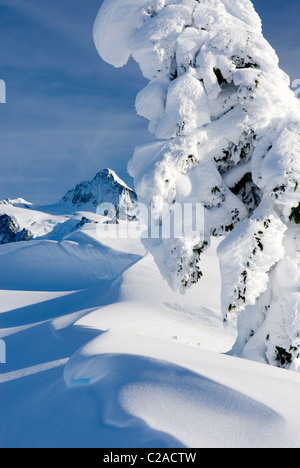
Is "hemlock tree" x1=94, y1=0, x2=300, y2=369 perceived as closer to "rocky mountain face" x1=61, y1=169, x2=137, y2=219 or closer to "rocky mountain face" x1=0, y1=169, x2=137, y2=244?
"rocky mountain face" x1=0, y1=169, x2=137, y2=244

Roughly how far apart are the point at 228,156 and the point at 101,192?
162319mm

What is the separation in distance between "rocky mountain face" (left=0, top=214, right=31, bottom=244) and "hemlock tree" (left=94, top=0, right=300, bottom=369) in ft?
317

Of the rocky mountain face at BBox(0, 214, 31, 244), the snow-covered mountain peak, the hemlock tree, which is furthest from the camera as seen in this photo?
the snow-covered mountain peak

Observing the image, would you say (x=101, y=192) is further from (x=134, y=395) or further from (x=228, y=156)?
(x=134, y=395)

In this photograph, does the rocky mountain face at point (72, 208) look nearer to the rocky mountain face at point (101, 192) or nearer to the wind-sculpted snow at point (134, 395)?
the rocky mountain face at point (101, 192)

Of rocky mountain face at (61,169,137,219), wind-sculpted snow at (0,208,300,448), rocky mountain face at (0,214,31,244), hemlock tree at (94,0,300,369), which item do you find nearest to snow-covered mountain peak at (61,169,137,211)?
rocky mountain face at (61,169,137,219)

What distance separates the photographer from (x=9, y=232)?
107 meters

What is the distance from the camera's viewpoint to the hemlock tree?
20.0 ft

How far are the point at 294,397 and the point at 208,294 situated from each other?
910cm

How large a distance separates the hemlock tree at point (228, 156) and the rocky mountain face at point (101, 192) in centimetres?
15440

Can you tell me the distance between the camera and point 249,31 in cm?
717

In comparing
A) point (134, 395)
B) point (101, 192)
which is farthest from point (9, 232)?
point (134, 395)

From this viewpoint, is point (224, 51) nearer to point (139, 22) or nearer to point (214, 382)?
point (139, 22)
